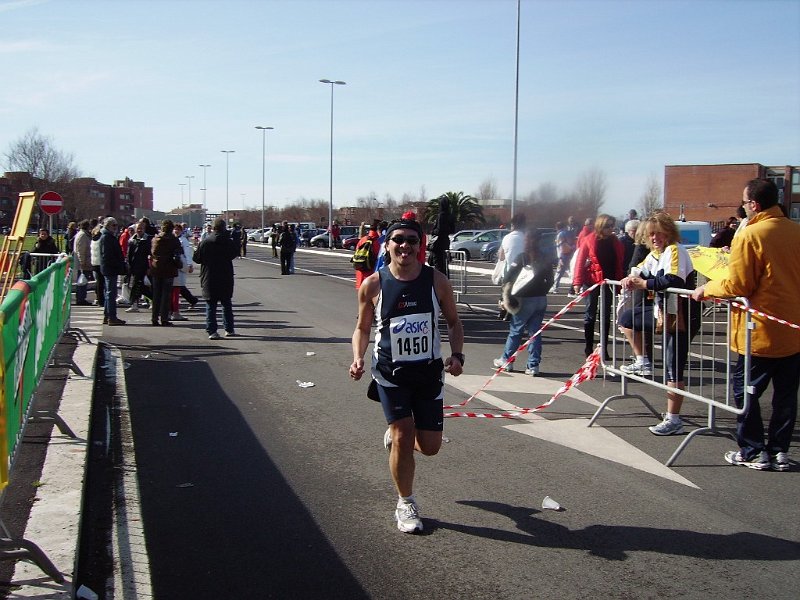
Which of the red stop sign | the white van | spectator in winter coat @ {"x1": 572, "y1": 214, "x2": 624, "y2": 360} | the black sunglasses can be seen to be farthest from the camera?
the red stop sign

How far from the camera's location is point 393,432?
4855 millimetres

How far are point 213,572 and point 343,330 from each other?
10.1 m

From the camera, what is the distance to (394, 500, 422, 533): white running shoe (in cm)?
477

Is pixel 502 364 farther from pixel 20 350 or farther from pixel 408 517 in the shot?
pixel 20 350

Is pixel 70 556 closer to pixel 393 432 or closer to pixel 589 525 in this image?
pixel 393 432

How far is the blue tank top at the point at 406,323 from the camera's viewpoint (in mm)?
4828

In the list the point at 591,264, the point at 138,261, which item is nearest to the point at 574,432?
the point at 591,264

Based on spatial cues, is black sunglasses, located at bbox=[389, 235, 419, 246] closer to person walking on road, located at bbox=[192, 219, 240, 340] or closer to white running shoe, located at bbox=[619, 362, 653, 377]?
white running shoe, located at bbox=[619, 362, 653, 377]

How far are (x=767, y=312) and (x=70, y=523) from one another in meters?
4.79

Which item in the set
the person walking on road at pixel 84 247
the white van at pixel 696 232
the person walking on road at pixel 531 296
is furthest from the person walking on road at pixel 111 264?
the white van at pixel 696 232

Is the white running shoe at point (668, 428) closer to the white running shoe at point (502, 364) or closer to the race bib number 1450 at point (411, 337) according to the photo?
the white running shoe at point (502, 364)

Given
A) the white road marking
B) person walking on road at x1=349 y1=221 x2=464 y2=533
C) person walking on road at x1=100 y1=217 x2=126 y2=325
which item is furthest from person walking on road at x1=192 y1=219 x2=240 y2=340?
person walking on road at x1=349 y1=221 x2=464 y2=533

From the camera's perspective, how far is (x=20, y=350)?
16.8 feet

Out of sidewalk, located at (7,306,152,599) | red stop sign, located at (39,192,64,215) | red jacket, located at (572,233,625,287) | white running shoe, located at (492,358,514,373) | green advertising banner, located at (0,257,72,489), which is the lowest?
sidewalk, located at (7,306,152,599)
